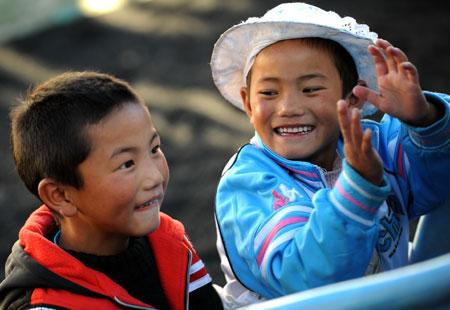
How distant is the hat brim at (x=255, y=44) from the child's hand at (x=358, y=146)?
0.45 m

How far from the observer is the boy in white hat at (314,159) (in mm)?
1927

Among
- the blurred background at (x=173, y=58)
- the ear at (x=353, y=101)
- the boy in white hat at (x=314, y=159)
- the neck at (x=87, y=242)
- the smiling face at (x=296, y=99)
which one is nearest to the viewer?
the boy in white hat at (x=314, y=159)

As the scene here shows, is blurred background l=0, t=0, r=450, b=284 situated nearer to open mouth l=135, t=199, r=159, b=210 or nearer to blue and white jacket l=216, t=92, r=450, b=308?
blue and white jacket l=216, t=92, r=450, b=308

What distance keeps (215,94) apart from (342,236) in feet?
14.1

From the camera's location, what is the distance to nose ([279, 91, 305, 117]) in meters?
2.22

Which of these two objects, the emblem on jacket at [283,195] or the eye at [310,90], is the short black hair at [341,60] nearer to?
the eye at [310,90]

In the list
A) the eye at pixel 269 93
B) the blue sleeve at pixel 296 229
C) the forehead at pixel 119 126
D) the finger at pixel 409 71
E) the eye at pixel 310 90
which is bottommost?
the blue sleeve at pixel 296 229

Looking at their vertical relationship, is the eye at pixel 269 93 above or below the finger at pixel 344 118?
above

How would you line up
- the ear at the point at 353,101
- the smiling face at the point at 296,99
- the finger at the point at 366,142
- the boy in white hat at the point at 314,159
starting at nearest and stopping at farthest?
the finger at the point at 366,142 → the boy in white hat at the point at 314,159 → the smiling face at the point at 296,99 → the ear at the point at 353,101

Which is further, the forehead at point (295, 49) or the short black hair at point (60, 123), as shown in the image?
the forehead at point (295, 49)

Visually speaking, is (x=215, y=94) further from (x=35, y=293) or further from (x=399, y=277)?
(x=399, y=277)

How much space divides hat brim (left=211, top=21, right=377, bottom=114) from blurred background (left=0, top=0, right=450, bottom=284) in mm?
2067

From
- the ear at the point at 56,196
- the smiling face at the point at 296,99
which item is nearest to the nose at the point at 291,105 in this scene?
the smiling face at the point at 296,99

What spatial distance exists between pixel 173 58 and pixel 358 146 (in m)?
4.93
